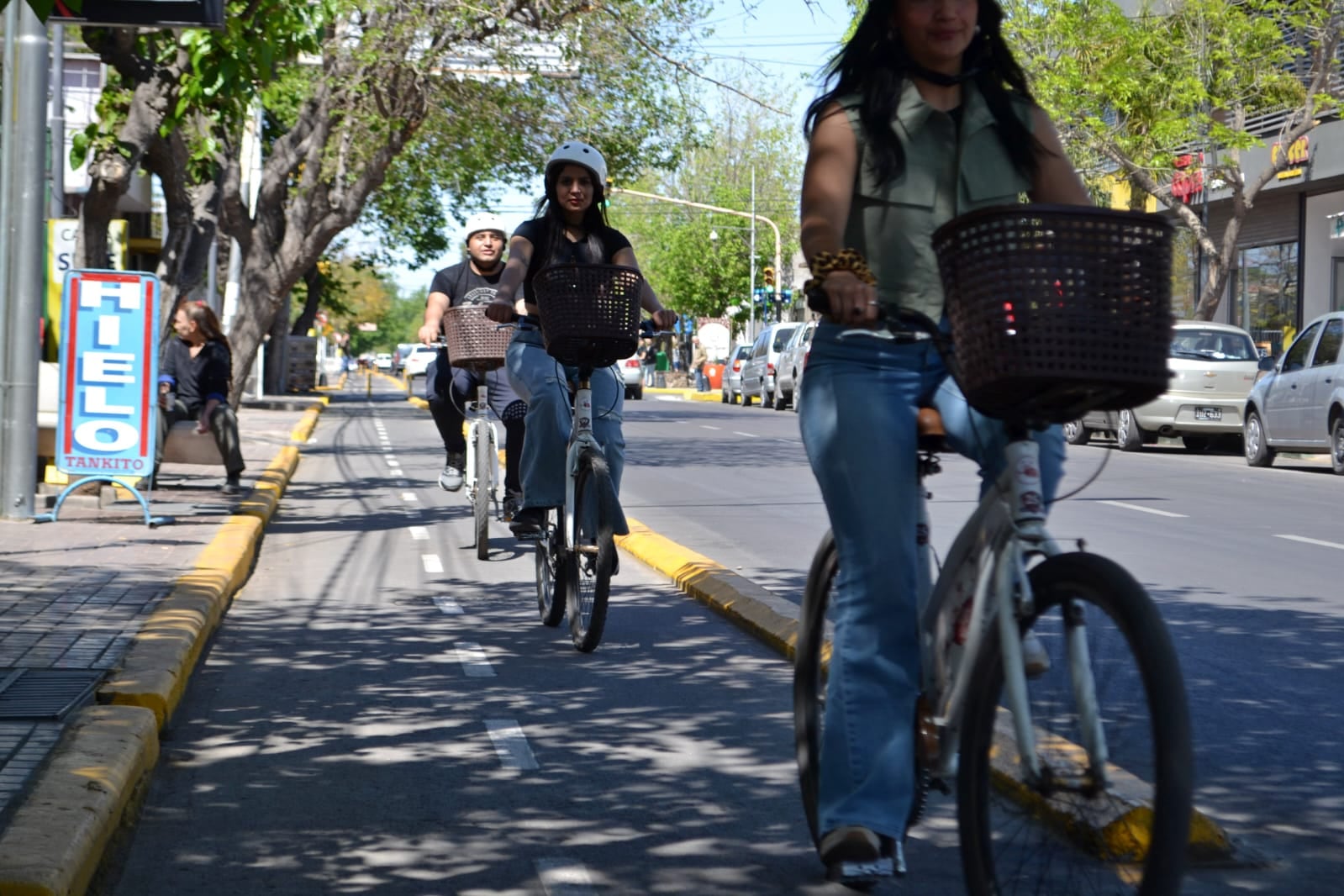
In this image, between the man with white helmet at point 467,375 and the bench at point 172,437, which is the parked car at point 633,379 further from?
the man with white helmet at point 467,375

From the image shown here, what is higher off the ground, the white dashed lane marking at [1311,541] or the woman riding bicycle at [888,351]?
the woman riding bicycle at [888,351]

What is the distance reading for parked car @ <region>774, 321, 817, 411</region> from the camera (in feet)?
127

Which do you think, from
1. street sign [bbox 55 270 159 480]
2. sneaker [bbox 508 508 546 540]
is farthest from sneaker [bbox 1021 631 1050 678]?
street sign [bbox 55 270 159 480]

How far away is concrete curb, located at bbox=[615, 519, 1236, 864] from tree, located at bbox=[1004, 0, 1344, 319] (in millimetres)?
19833

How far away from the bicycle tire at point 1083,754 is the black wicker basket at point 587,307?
3824mm

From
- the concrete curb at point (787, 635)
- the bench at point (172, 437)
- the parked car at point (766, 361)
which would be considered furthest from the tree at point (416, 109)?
the parked car at point (766, 361)

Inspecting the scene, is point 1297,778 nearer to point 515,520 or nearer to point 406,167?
point 515,520

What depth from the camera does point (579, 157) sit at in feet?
25.1

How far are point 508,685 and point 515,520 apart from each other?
62.8 inches

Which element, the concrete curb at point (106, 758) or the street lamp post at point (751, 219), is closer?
the concrete curb at point (106, 758)

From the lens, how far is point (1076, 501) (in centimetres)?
1495

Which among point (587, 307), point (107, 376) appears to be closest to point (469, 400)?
point (107, 376)

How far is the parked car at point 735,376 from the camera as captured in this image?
46156 millimetres

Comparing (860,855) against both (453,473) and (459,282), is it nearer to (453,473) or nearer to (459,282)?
(459,282)
